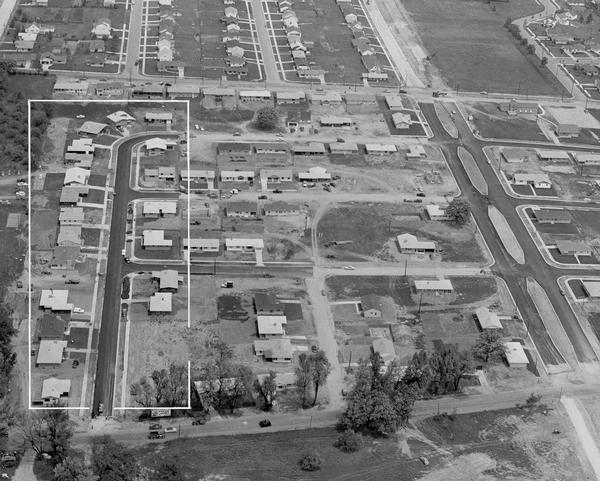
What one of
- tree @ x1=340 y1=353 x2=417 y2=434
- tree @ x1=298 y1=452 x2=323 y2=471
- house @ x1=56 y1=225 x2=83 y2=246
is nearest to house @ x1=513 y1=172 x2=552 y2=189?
tree @ x1=340 y1=353 x2=417 y2=434

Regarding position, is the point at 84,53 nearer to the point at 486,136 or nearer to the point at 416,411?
the point at 486,136

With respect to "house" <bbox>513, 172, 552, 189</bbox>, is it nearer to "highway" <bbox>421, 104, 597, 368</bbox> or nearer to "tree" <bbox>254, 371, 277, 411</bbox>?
"highway" <bbox>421, 104, 597, 368</bbox>

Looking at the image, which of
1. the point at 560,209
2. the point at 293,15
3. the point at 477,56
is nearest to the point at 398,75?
→ the point at 477,56

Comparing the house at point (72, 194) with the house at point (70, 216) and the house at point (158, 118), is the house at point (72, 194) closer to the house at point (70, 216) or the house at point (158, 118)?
the house at point (70, 216)

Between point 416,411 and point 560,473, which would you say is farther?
point 416,411

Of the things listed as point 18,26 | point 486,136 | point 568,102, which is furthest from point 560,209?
point 18,26

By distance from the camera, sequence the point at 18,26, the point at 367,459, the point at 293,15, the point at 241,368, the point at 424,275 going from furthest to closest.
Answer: the point at 293,15 → the point at 18,26 → the point at 424,275 → the point at 241,368 → the point at 367,459

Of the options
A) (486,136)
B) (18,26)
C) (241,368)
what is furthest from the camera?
(18,26)

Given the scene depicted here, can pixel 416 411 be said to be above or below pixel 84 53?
above
